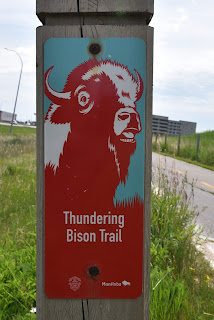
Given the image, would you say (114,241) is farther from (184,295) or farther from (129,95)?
(184,295)

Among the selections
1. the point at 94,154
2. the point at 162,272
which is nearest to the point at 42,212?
the point at 94,154

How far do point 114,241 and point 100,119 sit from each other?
514 mm

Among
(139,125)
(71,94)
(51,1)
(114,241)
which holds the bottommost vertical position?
(114,241)

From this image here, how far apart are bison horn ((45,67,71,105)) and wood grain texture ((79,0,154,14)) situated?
0.97 feet

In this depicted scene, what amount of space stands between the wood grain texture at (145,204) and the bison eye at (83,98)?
0.24 m

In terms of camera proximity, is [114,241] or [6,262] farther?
[6,262]

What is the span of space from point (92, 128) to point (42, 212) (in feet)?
1.37

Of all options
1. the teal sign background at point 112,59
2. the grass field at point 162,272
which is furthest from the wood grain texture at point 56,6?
the grass field at point 162,272

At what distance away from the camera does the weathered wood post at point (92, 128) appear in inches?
59.1

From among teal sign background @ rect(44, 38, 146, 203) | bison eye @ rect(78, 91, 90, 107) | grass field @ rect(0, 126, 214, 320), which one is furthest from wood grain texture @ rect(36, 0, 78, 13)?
→ grass field @ rect(0, 126, 214, 320)

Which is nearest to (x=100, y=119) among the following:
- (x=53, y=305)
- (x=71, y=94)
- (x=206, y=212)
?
(x=71, y=94)

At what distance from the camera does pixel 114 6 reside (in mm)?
1507

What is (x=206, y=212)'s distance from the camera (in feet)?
24.0

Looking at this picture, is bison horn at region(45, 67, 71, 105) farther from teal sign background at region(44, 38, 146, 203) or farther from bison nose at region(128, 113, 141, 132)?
bison nose at region(128, 113, 141, 132)
